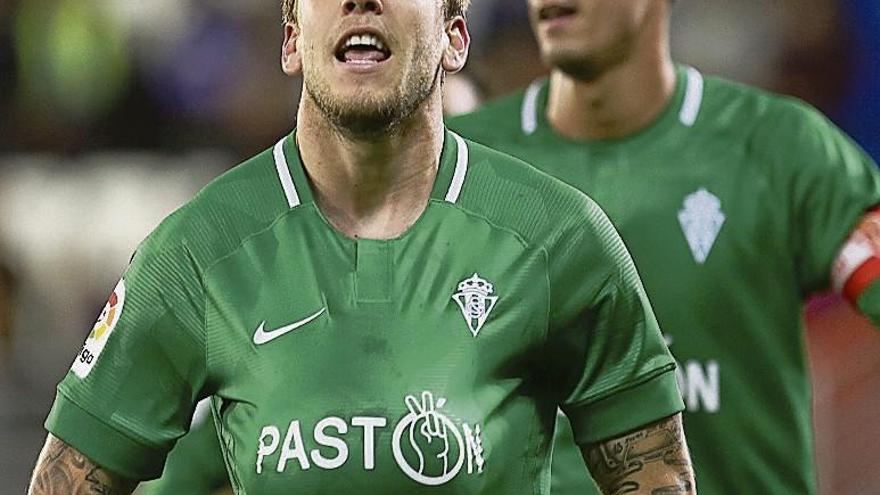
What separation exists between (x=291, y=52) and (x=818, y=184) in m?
1.93

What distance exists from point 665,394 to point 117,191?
6875 mm

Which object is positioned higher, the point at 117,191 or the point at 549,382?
the point at 549,382

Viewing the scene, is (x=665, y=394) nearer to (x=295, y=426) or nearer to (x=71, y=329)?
(x=295, y=426)

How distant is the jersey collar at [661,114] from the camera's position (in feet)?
18.2

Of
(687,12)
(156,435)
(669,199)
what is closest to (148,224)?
(687,12)

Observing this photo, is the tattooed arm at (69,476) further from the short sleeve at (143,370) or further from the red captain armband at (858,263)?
the red captain armband at (858,263)

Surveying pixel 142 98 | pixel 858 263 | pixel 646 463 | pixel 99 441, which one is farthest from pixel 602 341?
pixel 142 98

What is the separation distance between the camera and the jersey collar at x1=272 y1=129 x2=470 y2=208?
12.3 ft

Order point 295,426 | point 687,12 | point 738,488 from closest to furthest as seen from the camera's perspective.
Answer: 1. point 295,426
2. point 738,488
3. point 687,12

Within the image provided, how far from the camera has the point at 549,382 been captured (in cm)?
376

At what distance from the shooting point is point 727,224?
5355 mm

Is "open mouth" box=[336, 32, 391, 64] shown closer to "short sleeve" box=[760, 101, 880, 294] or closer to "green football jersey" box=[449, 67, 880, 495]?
"green football jersey" box=[449, 67, 880, 495]

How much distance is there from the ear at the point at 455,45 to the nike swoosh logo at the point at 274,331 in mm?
574

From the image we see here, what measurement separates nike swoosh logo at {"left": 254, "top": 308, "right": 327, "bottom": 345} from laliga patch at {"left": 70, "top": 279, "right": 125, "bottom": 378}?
257 mm
